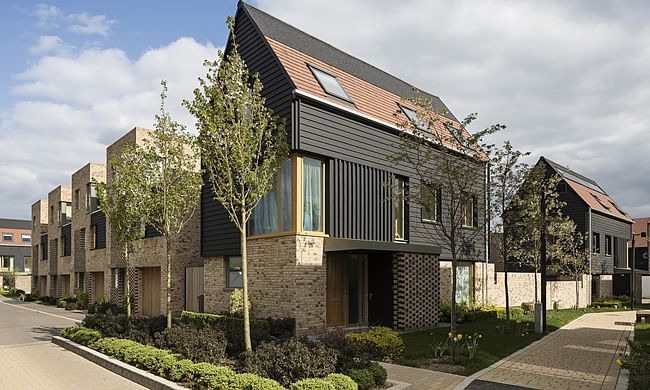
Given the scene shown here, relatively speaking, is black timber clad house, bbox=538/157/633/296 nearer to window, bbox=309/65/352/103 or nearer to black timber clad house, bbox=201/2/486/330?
black timber clad house, bbox=201/2/486/330

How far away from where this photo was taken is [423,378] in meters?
9.52

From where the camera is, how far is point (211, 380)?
8.45 m

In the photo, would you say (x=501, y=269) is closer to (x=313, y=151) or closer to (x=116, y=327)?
(x=313, y=151)

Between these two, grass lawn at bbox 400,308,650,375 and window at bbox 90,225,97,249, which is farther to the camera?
window at bbox 90,225,97,249

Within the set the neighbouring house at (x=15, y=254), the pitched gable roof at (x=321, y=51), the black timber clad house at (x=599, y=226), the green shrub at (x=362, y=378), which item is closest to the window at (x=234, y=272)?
the pitched gable roof at (x=321, y=51)

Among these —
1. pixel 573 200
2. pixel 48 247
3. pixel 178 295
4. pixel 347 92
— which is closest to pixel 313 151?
pixel 347 92

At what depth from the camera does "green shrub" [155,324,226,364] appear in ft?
33.9

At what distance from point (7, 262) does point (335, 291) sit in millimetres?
68391

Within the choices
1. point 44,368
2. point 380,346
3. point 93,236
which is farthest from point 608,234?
point 44,368

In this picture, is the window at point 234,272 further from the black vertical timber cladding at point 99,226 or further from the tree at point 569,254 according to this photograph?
the tree at point 569,254

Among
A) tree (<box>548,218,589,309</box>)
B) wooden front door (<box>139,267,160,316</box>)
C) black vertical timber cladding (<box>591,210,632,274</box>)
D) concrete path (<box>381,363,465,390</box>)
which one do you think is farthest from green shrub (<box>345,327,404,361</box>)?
black vertical timber cladding (<box>591,210,632,274</box>)

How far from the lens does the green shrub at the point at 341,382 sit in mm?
7812

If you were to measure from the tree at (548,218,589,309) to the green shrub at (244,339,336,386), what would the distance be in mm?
19259

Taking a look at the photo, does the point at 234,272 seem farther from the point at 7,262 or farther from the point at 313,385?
the point at 7,262
